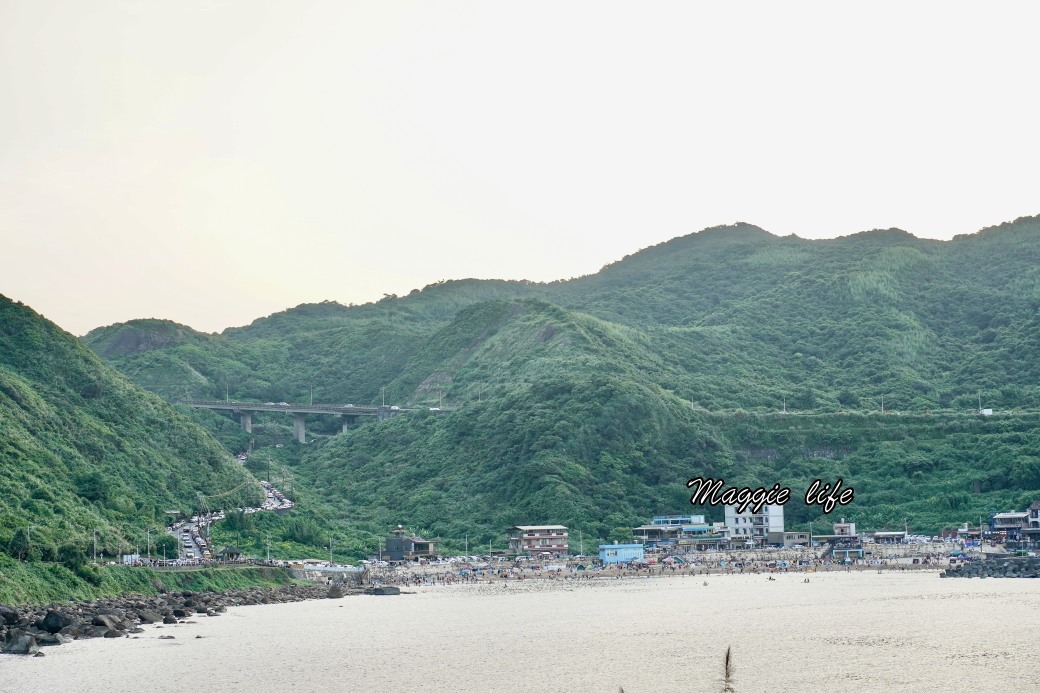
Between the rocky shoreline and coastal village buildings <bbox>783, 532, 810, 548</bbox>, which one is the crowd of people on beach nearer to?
coastal village buildings <bbox>783, 532, 810, 548</bbox>

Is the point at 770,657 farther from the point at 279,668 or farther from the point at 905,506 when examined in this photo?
the point at 905,506

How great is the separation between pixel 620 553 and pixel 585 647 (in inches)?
2059

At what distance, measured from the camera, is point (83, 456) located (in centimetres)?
9088

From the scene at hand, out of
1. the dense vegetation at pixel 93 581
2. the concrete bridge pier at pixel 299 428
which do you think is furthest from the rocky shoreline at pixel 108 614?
the concrete bridge pier at pixel 299 428

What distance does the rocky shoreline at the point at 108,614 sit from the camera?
47969 mm

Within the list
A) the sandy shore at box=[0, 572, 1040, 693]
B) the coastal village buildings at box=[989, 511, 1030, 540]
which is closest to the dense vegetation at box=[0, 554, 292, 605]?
the sandy shore at box=[0, 572, 1040, 693]

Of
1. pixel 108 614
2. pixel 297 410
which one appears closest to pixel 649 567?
pixel 108 614

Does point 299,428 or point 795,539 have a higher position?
point 299,428

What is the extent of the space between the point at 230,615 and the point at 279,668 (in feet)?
65.3

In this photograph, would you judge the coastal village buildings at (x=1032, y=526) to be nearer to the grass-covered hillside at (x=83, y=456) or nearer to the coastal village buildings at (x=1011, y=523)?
the coastal village buildings at (x=1011, y=523)

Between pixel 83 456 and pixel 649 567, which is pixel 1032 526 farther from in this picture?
pixel 83 456

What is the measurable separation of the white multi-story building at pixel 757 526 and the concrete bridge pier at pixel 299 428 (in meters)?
57.0

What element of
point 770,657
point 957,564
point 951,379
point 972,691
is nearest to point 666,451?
point 957,564

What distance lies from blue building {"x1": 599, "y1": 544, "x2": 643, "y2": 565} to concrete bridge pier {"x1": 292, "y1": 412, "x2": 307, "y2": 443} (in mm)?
57666
